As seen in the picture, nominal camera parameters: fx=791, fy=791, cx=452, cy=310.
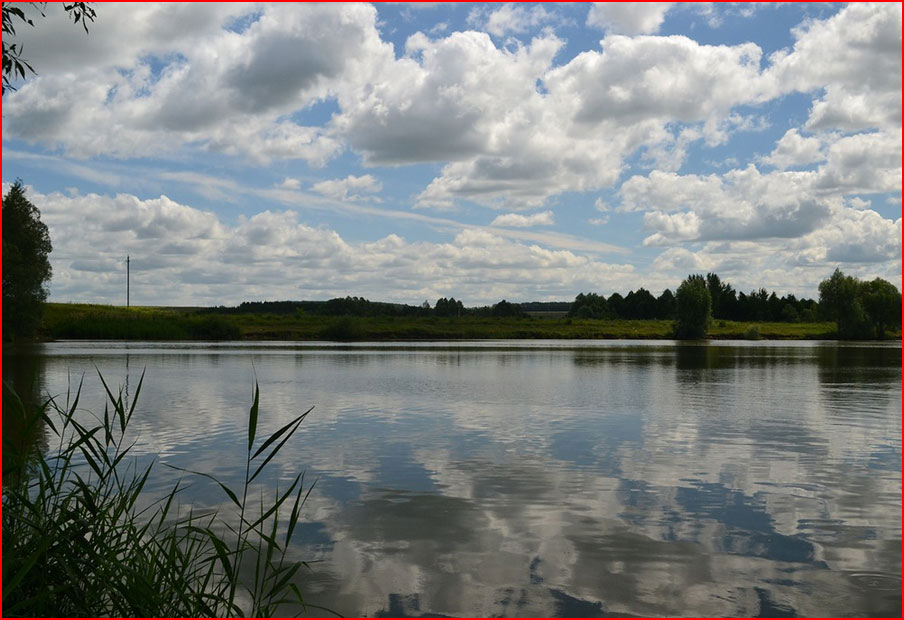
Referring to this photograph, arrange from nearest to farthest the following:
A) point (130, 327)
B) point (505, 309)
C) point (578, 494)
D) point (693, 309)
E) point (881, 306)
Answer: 1. point (578, 494)
2. point (130, 327)
3. point (693, 309)
4. point (881, 306)
5. point (505, 309)

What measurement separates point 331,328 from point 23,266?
3874 cm

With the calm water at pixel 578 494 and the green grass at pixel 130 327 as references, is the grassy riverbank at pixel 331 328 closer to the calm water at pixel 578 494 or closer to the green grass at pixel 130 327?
the green grass at pixel 130 327

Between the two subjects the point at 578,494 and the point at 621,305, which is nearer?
the point at 578,494

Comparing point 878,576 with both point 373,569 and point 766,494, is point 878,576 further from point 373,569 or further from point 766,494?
point 373,569

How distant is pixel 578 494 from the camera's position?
11.4m

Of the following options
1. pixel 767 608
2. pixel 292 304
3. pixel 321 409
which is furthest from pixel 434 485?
pixel 292 304

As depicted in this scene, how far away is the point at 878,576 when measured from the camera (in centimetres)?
805

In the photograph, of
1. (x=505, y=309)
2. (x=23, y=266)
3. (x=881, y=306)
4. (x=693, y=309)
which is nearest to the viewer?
(x=23, y=266)

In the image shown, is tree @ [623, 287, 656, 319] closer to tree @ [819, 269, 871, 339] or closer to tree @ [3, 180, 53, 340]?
tree @ [819, 269, 871, 339]

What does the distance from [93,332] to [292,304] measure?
53.4 m

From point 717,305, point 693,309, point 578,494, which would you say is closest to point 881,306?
point 693,309

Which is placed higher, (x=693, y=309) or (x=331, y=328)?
(x=693, y=309)

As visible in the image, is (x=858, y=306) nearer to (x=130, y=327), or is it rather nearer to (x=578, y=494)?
(x=130, y=327)

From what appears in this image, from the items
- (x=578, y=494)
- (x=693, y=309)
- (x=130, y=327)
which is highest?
(x=693, y=309)
